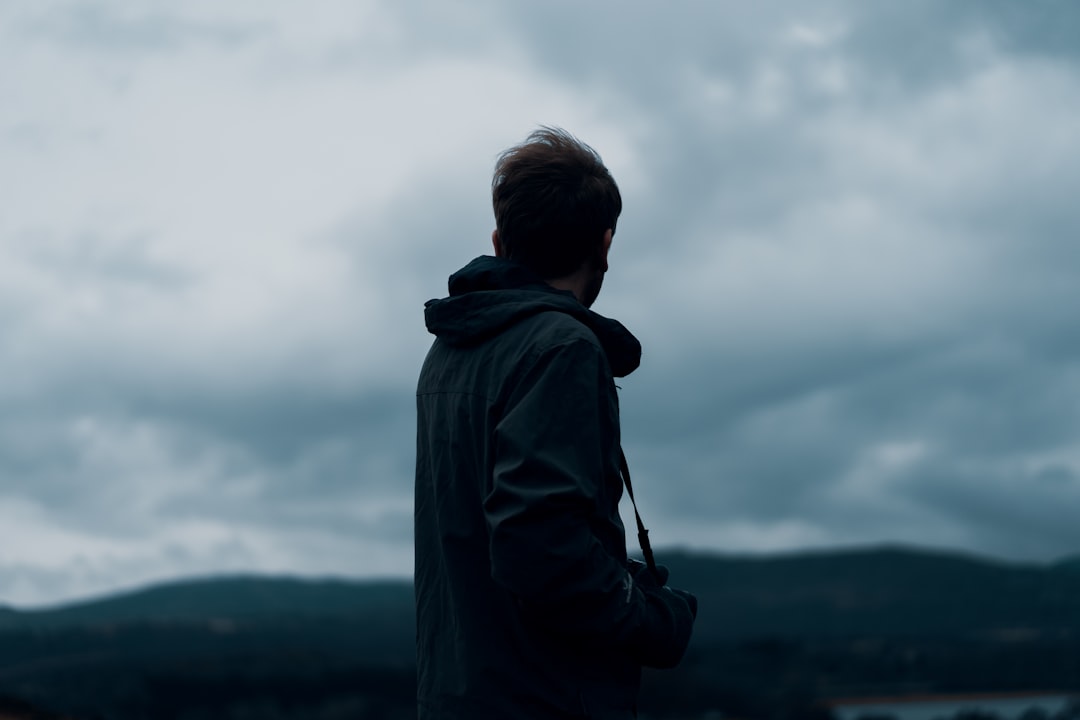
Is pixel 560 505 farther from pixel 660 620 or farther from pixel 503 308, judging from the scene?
pixel 503 308

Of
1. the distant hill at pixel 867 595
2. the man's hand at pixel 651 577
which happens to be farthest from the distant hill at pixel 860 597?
the man's hand at pixel 651 577

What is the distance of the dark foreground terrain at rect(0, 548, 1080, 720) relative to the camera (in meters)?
47.1

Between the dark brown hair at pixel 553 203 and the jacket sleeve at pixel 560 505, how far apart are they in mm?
455

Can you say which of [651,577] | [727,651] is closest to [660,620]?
[651,577]

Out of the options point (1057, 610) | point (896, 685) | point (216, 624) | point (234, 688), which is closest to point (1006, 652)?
point (896, 685)

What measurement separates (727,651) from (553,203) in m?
55.9

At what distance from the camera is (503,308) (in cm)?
337

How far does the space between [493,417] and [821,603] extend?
4323 inches

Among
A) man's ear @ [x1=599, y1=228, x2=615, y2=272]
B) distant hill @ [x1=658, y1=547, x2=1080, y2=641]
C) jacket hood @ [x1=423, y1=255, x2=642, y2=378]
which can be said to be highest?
distant hill @ [x1=658, y1=547, x2=1080, y2=641]

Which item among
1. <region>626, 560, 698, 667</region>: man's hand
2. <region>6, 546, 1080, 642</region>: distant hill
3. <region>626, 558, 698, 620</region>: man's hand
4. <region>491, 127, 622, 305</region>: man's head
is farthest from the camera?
<region>6, 546, 1080, 642</region>: distant hill

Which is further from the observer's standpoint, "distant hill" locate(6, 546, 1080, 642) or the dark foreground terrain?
"distant hill" locate(6, 546, 1080, 642)

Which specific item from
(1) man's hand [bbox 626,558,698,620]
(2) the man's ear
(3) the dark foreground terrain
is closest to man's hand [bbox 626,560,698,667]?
(1) man's hand [bbox 626,558,698,620]

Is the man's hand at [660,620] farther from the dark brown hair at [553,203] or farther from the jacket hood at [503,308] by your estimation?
the dark brown hair at [553,203]

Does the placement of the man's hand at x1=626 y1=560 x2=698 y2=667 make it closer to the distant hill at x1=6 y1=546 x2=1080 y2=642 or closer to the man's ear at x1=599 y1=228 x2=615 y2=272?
the man's ear at x1=599 y1=228 x2=615 y2=272
